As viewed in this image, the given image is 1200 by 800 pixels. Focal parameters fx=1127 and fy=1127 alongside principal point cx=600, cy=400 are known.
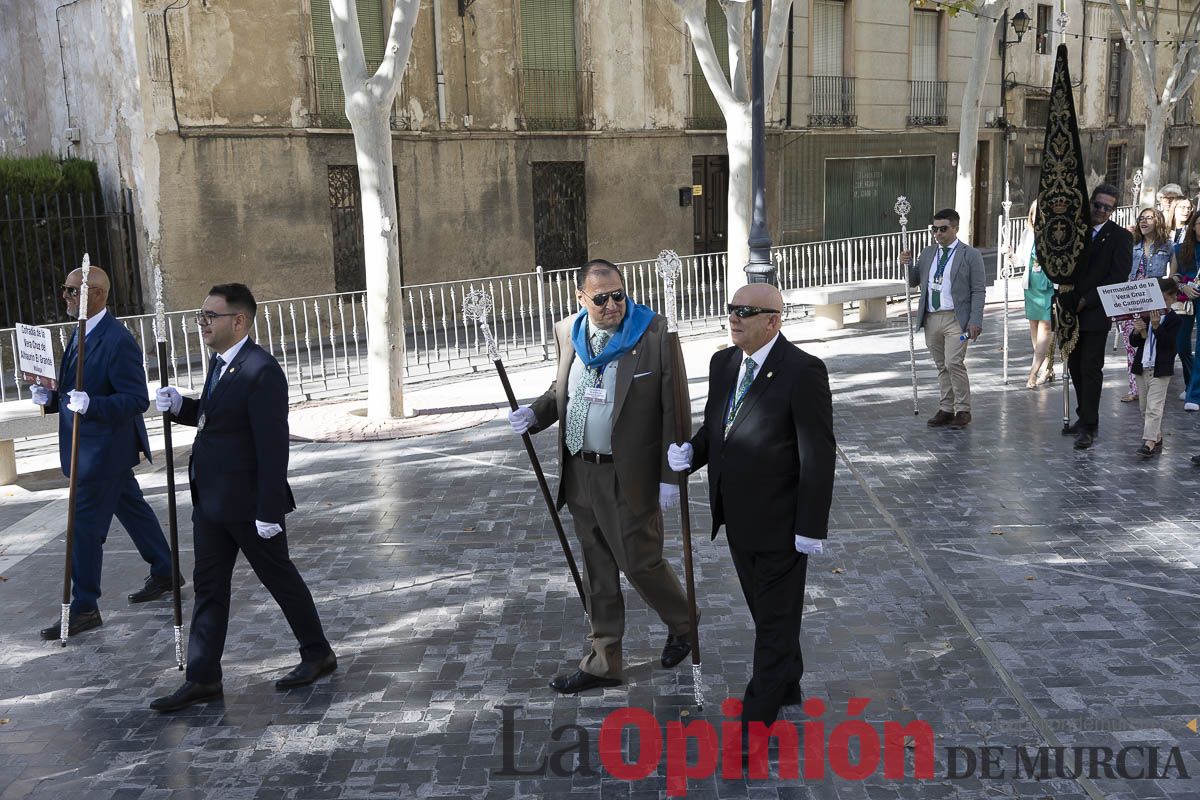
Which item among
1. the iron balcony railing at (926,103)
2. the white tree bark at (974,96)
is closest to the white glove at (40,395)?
the white tree bark at (974,96)

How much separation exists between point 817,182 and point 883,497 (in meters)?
19.6

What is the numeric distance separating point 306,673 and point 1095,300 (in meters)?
6.85

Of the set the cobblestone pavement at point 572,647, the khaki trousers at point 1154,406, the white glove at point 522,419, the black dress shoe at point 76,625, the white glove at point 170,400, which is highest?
the white glove at point 170,400

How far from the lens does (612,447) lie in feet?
16.5

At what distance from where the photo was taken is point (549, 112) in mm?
21406

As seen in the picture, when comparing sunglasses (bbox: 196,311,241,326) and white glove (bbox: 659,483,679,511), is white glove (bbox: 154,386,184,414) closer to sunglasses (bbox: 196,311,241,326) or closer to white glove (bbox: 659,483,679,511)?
sunglasses (bbox: 196,311,241,326)

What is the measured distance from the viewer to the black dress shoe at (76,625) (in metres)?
6.17

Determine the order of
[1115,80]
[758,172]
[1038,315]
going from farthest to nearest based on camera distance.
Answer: [1115,80], [758,172], [1038,315]

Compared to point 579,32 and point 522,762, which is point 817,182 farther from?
point 522,762

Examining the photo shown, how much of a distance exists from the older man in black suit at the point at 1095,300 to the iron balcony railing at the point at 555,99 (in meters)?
13.4

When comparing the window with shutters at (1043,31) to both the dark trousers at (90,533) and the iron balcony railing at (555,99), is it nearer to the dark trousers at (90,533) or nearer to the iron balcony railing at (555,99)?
the iron balcony railing at (555,99)

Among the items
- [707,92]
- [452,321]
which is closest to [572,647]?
[452,321]

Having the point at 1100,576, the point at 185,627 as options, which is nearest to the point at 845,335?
the point at 1100,576

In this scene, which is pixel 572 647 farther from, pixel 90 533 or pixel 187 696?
pixel 90 533
